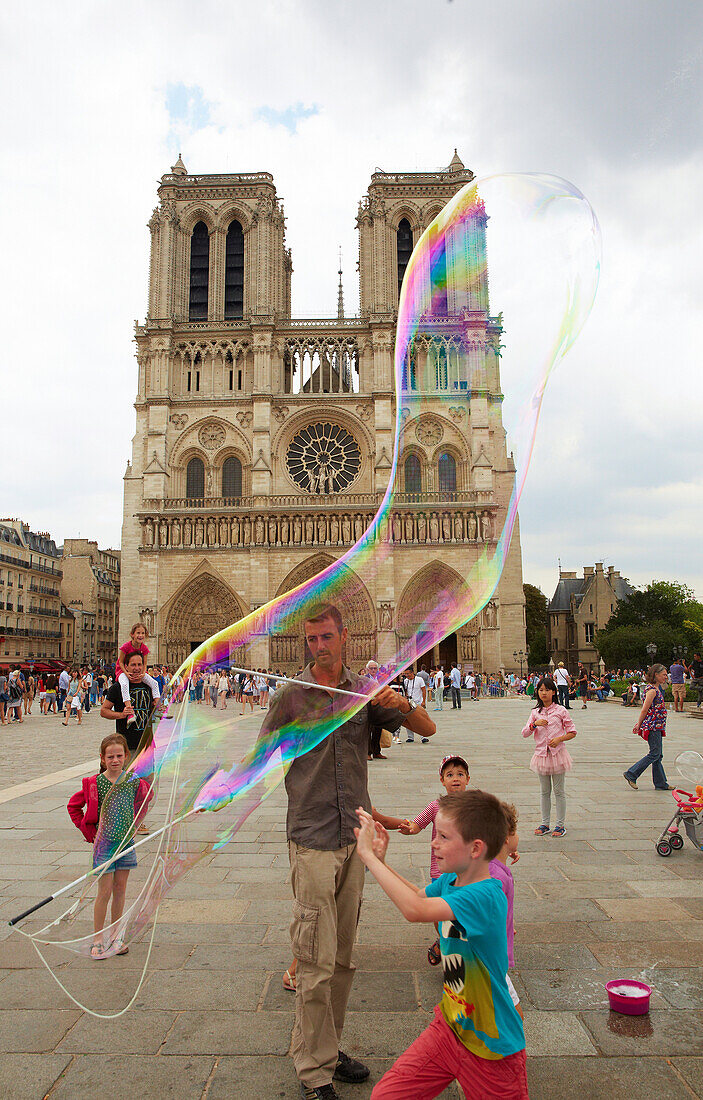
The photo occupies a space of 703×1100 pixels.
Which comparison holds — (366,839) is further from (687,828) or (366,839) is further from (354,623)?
(687,828)

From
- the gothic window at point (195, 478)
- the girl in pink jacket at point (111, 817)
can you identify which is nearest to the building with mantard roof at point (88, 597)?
the gothic window at point (195, 478)

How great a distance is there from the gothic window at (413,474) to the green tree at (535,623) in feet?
74.6

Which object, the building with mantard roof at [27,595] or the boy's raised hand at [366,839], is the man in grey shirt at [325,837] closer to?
the boy's raised hand at [366,839]

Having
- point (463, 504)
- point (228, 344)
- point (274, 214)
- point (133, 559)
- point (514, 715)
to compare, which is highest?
point (274, 214)

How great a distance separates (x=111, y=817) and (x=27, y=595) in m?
49.7

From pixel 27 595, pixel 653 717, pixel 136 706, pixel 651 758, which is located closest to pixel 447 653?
pixel 651 758

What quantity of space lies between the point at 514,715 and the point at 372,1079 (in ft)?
62.0

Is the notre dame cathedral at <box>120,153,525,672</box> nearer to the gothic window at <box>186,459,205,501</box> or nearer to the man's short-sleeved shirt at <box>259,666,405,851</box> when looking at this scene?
the gothic window at <box>186,459,205,501</box>

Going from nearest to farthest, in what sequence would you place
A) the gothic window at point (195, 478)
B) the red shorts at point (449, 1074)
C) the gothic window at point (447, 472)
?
the red shorts at point (449, 1074) < the gothic window at point (447, 472) < the gothic window at point (195, 478)

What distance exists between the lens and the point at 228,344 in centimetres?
3669

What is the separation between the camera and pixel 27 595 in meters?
48.6

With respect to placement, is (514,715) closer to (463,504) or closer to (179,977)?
(463,504)

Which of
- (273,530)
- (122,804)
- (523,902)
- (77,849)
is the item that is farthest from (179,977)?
(273,530)

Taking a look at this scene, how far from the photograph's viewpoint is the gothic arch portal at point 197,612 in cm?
3412
